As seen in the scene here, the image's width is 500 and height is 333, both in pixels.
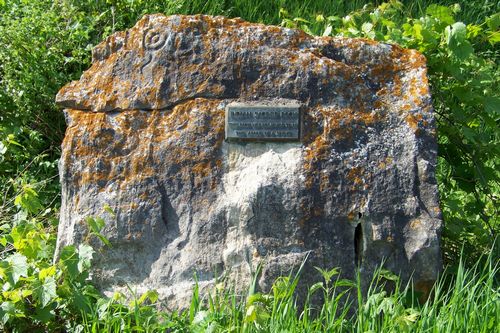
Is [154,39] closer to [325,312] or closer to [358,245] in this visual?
[358,245]

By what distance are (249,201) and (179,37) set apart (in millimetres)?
813

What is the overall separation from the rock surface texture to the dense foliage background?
257 mm

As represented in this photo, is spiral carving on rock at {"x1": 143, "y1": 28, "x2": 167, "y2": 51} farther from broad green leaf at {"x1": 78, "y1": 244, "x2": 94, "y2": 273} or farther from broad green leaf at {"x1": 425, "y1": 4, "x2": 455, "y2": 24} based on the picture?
broad green leaf at {"x1": 425, "y1": 4, "x2": 455, "y2": 24}

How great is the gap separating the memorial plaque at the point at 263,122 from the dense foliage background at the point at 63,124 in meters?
0.74

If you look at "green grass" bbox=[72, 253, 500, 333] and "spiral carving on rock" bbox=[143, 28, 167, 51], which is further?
"spiral carving on rock" bbox=[143, 28, 167, 51]

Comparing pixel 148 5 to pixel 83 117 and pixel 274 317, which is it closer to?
pixel 83 117

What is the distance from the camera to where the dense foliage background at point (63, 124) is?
10.6 ft

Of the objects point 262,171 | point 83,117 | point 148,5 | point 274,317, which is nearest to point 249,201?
point 262,171

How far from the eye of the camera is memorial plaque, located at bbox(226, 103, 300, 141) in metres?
3.41

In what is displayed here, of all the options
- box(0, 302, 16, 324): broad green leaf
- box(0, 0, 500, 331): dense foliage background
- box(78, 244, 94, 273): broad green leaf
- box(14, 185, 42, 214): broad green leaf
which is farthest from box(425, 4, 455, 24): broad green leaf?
box(0, 302, 16, 324): broad green leaf

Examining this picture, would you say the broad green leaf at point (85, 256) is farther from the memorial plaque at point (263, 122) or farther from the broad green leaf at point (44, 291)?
the memorial plaque at point (263, 122)

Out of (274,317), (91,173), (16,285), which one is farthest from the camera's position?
(91,173)

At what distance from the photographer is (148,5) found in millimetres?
5719

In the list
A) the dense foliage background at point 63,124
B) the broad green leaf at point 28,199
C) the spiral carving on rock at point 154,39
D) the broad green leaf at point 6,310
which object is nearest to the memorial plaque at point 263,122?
the spiral carving on rock at point 154,39
